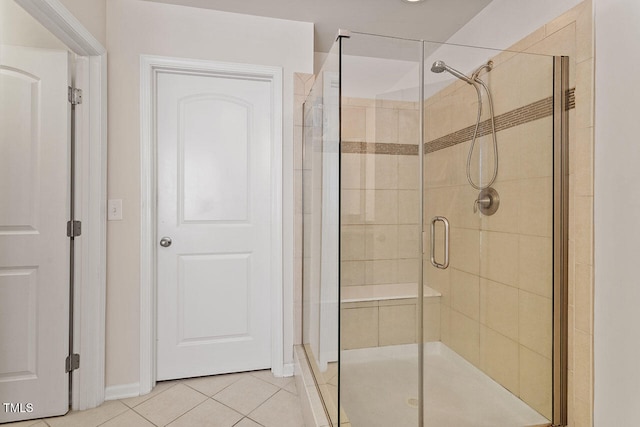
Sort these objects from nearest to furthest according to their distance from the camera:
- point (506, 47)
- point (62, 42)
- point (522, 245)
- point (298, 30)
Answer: point (522, 245) → point (62, 42) → point (506, 47) → point (298, 30)

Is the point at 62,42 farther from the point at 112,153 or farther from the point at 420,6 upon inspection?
the point at 420,6

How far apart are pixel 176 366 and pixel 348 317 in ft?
4.79

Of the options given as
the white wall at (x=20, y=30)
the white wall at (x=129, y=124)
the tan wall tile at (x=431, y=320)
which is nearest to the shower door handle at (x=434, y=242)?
the tan wall tile at (x=431, y=320)

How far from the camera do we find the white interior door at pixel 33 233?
1.83 meters

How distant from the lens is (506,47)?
6.68ft

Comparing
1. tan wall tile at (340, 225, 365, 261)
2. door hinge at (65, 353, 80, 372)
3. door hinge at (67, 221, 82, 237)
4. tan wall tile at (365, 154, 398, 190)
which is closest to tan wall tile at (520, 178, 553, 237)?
tan wall tile at (365, 154, 398, 190)

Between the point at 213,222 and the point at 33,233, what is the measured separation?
3.14 feet

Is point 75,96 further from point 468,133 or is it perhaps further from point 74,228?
point 468,133

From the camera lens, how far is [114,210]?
2.10 metres

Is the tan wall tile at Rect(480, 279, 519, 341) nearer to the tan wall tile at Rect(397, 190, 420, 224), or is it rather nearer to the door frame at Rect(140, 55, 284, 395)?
the tan wall tile at Rect(397, 190, 420, 224)

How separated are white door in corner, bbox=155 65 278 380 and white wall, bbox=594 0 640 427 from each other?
1.79 meters

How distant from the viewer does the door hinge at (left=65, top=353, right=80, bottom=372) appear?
6.36 ft

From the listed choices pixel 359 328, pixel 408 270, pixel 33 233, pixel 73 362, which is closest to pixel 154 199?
pixel 33 233

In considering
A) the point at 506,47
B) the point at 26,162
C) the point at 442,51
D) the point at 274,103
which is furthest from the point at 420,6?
the point at 26,162
